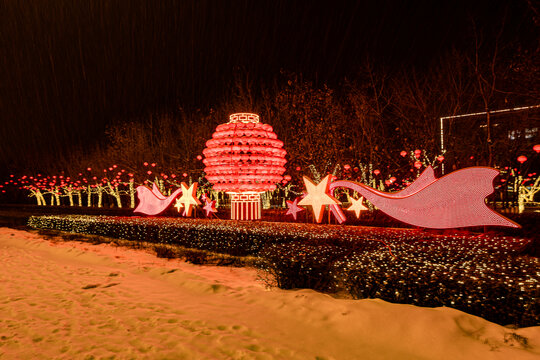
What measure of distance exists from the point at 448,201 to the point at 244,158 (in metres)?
6.62

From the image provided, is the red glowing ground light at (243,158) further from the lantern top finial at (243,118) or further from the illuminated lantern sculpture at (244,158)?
the lantern top finial at (243,118)

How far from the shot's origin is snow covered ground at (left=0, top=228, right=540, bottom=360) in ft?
12.2

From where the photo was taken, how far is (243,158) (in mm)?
11852

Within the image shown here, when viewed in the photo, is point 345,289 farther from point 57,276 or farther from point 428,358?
point 57,276

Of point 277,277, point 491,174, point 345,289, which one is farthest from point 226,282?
point 491,174

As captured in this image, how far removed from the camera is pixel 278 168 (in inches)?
498

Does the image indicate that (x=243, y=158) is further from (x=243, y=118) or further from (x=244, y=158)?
(x=243, y=118)

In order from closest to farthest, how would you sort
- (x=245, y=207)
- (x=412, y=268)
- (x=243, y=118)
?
(x=412, y=268) < (x=243, y=118) < (x=245, y=207)

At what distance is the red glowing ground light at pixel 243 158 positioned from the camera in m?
11.9

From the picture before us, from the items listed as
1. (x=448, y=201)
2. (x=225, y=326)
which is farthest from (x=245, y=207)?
(x=225, y=326)

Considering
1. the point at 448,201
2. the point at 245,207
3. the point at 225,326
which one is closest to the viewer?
the point at 225,326

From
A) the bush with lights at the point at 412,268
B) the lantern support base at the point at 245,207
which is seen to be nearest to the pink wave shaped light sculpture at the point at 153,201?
the lantern support base at the point at 245,207

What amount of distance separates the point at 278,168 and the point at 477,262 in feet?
27.2

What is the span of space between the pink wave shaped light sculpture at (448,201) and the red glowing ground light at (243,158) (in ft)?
14.4
